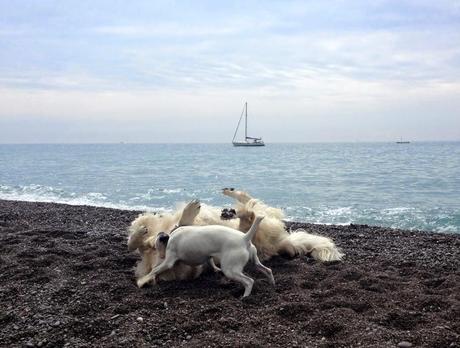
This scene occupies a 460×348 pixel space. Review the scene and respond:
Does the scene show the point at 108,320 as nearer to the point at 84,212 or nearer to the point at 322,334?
the point at 322,334

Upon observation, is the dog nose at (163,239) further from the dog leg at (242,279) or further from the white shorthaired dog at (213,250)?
the dog leg at (242,279)

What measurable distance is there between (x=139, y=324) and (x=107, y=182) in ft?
76.4

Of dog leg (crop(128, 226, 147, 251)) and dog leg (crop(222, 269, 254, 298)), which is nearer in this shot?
dog leg (crop(222, 269, 254, 298))

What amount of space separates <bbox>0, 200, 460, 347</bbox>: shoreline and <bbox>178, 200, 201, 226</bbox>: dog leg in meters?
0.67

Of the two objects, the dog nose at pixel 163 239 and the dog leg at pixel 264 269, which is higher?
the dog nose at pixel 163 239

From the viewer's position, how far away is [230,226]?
6.04 m

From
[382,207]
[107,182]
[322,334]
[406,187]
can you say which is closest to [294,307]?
[322,334]

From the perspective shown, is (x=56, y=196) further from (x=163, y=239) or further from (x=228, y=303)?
(x=228, y=303)

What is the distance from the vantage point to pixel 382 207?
626 inches

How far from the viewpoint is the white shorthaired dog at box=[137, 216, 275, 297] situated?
185 inches

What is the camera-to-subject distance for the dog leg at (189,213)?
560 centimetres

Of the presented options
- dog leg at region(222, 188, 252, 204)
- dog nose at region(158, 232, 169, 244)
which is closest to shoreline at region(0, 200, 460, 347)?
dog nose at region(158, 232, 169, 244)

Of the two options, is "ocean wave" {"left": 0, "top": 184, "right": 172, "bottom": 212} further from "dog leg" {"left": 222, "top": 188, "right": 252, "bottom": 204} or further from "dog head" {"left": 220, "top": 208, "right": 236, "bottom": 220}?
"dog head" {"left": 220, "top": 208, "right": 236, "bottom": 220}

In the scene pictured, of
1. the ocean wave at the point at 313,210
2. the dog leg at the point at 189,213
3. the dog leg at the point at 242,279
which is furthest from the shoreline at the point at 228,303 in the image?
the ocean wave at the point at 313,210
